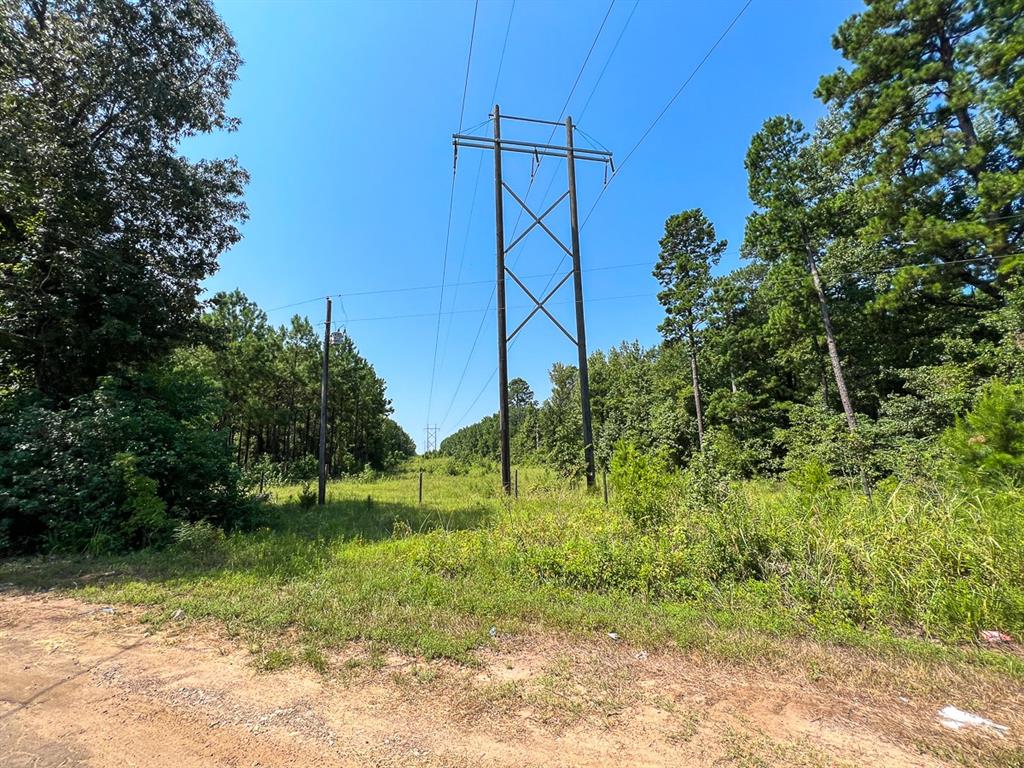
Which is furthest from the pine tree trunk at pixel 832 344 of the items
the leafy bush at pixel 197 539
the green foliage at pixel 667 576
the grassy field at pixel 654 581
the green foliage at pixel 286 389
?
the green foliage at pixel 286 389

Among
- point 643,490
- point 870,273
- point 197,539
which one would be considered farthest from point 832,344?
point 197,539

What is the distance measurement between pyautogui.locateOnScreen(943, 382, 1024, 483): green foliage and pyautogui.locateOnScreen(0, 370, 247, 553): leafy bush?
A: 14.1 m

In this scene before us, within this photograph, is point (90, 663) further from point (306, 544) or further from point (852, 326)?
point (852, 326)

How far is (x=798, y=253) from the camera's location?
18156 millimetres

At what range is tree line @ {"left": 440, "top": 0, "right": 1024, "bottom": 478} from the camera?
1110cm

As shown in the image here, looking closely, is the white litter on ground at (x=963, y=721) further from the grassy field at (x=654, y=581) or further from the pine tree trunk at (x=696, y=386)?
the pine tree trunk at (x=696, y=386)

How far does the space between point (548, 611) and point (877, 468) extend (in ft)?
53.3

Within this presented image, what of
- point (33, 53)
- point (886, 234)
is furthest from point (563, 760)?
point (886, 234)

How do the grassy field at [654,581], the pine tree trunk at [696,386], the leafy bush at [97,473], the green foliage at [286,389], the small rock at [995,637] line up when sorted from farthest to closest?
the green foliage at [286,389], the pine tree trunk at [696,386], the leafy bush at [97,473], the grassy field at [654,581], the small rock at [995,637]

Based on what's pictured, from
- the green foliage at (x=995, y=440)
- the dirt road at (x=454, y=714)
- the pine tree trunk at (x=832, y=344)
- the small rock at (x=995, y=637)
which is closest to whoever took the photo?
the dirt road at (x=454, y=714)

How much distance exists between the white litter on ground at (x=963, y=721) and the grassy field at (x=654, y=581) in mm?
708

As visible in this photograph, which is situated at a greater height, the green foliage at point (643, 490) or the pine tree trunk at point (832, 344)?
the pine tree trunk at point (832, 344)

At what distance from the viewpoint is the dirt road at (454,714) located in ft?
7.29

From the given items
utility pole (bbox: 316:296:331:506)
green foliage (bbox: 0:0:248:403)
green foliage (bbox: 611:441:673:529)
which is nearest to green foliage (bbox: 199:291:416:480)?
utility pole (bbox: 316:296:331:506)
